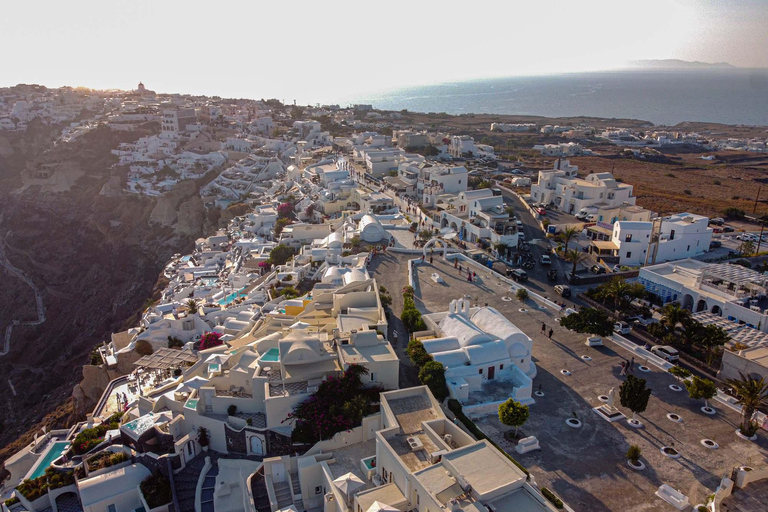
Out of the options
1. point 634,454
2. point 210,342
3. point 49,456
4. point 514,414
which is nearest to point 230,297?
point 210,342

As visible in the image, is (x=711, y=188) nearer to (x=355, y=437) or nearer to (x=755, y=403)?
(x=755, y=403)

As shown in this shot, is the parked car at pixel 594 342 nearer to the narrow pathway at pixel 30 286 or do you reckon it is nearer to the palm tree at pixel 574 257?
the palm tree at pixel 574 257

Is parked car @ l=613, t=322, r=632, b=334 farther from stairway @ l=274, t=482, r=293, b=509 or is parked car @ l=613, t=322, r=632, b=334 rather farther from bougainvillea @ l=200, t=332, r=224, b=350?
bougainvillea @ l=200, t=332, r=224, b=350

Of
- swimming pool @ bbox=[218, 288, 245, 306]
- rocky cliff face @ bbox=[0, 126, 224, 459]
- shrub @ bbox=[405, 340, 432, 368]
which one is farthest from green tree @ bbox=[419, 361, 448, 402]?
rocky cliff face @ bbox=[0, 126, 224, 459]

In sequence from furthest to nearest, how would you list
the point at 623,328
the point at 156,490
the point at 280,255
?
the point at 280,255 → the point at 623,328 → the point at 156,490

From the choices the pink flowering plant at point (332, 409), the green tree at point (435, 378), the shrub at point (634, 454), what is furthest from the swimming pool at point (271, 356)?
the shrub at point (634, 454)

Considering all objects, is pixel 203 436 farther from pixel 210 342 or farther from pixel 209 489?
pixel 210 342
